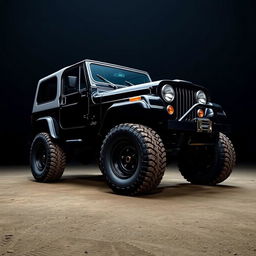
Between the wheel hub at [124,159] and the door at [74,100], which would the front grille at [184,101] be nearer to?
the wheel hub at [124,159]

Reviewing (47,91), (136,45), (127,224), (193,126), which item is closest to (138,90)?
(193,126)

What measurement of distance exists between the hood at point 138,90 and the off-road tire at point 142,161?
0.54 m

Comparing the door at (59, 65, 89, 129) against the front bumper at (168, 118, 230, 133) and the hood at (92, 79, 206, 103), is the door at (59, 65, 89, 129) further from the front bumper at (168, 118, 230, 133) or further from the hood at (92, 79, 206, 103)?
the front bumper at (168, 118, 230, 133)

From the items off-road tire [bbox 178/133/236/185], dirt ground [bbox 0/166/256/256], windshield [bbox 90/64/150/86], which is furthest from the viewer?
windshield [bbox 90/64/150/86]

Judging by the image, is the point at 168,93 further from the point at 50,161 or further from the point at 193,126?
the point at 50,161

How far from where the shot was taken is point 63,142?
6230 mm

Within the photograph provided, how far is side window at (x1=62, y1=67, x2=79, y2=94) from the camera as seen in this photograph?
5520 mm

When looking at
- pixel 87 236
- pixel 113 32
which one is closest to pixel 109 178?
pixel 87 236

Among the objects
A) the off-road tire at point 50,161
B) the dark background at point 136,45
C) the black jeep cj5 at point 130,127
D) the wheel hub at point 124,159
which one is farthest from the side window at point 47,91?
the dark background at point 136,45

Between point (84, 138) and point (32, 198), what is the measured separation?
172 cm

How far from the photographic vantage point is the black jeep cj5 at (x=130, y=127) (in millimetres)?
4375

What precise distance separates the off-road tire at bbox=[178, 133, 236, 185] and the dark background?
1247 centimetres

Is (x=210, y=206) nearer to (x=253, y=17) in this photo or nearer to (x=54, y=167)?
(x=54, y=167)

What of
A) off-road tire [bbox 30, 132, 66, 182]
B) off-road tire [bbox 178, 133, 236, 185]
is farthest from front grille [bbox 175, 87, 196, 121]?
off-road tire [bbox 30, 132, 66, 182]
